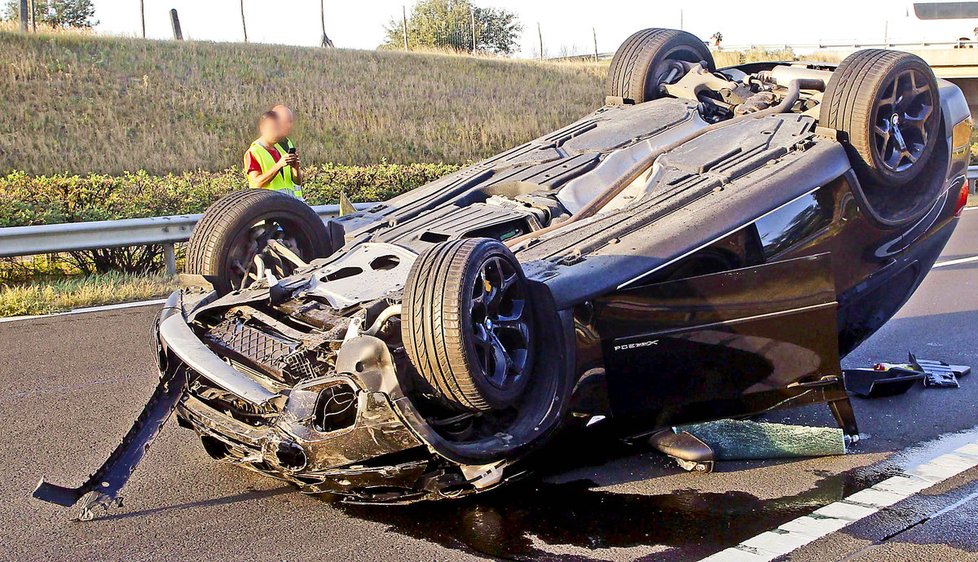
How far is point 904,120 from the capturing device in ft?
17.9

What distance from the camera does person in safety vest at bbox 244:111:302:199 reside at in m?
7.49

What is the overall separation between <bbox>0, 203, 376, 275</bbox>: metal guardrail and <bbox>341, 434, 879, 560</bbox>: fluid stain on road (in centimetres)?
486

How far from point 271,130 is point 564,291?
4.21 meters

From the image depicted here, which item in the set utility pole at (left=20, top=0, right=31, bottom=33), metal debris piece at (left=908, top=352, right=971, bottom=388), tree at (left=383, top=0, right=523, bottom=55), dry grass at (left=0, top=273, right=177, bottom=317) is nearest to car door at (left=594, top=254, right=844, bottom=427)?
metal debris piece at (left=908, top=352, right=971, bottom=388)

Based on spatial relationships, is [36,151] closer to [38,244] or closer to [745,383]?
[38,244]

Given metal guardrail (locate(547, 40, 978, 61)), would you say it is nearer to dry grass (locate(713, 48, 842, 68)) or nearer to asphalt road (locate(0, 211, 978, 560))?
dry grass (locate(713, 48, 842, 68))

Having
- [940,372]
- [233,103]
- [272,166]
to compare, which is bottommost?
[940,372]

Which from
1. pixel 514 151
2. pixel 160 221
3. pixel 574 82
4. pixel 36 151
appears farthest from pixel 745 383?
pixel 574 82

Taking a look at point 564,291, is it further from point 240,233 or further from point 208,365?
point 240,233

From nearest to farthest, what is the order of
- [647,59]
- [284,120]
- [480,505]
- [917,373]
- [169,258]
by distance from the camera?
[480,505], [917,373], [647,59], [284,120], [169,258]

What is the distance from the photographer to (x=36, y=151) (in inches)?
749

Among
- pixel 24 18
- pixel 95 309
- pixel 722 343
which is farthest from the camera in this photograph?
pixel 24 18

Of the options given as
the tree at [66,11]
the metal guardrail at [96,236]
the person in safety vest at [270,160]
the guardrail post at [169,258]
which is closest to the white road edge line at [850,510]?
the person in safety vest at [270,160]

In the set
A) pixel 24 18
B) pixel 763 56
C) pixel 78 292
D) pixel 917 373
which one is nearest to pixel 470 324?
pixel 917 373
